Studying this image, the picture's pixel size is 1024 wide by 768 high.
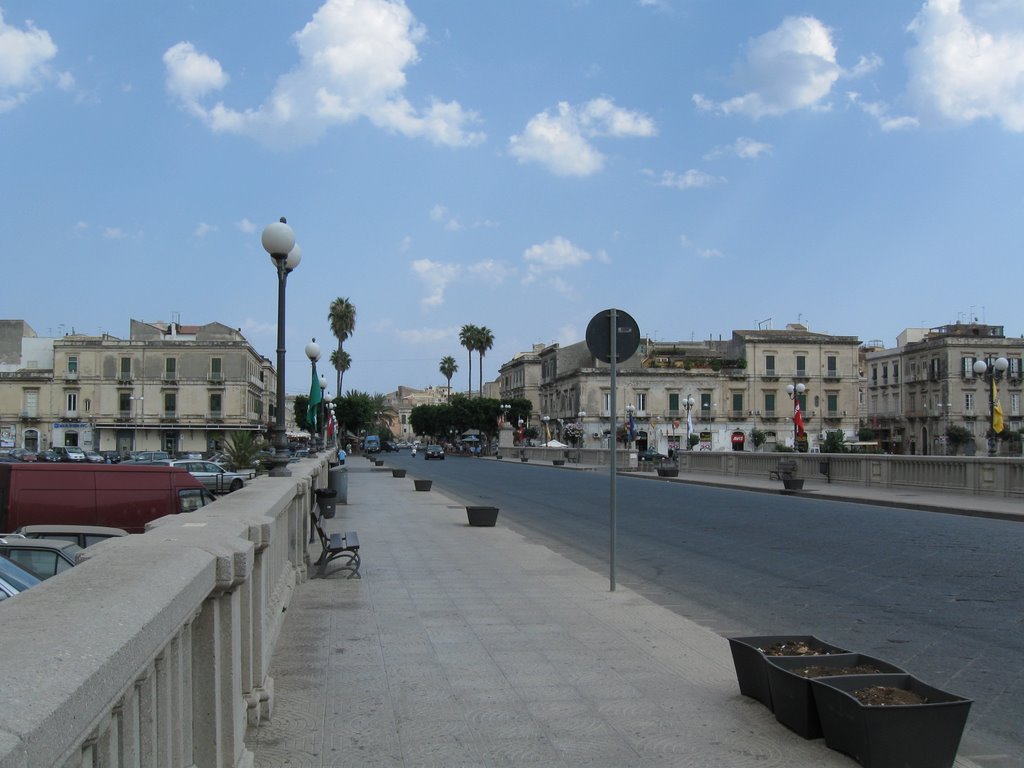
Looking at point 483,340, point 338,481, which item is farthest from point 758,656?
point 483,340

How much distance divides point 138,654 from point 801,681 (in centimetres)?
413

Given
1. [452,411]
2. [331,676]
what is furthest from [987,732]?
[452,411]

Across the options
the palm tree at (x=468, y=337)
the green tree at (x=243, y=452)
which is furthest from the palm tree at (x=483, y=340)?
the green tree at (x=243, y=452)

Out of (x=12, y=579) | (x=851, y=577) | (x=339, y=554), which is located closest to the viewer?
(x=12, y=579)

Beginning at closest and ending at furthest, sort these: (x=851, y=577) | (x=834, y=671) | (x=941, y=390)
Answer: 1. (x=834, y=671)
2. (x=851, y=577)
3. (x=941, y=390)

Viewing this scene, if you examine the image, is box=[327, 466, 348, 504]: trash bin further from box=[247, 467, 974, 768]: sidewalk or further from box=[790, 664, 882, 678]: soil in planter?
box=[790, 664, 882, 678]: soil in planter

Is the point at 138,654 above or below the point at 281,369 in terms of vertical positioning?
below

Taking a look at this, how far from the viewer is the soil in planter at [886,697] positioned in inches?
199

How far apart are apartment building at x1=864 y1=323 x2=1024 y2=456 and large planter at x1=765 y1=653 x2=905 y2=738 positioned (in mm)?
74470

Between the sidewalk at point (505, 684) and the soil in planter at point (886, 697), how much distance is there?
13.7 inches

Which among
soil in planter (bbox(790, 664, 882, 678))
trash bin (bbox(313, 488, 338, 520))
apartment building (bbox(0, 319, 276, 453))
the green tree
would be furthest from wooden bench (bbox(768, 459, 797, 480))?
apartment building (bbox(0, 319, 276, 453))

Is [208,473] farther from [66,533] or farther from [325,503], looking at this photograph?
[66,533]

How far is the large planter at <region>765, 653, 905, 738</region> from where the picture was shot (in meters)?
5.39

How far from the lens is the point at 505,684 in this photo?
6551 mm
